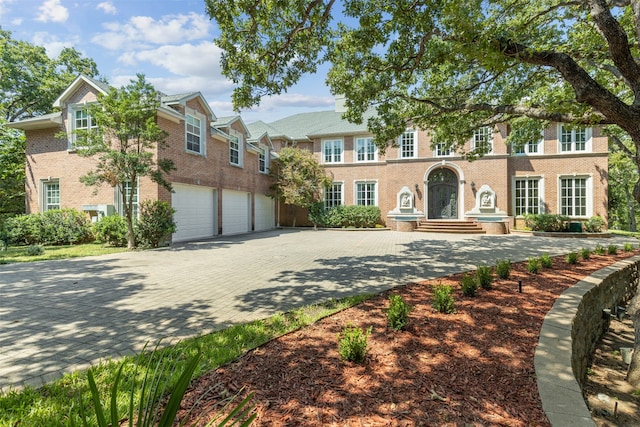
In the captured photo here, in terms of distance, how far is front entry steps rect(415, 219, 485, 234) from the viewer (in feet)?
59.0

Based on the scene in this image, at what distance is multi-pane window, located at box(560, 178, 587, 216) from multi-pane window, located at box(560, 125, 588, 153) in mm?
1831

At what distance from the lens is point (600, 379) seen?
14.6ft

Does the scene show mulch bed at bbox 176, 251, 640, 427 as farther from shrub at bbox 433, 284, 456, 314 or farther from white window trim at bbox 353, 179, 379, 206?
white window trim at bbox 353, 179, 379, 206

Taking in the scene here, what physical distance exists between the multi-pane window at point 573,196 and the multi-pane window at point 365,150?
11516 millimetres

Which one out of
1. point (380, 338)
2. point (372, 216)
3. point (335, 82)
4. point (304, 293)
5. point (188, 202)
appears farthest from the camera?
point (372, 216)

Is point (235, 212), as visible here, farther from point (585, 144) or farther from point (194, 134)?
point (585, 144)

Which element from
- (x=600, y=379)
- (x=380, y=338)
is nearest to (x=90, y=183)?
(x=380, y=338)

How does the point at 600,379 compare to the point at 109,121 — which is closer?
the point at 600,379

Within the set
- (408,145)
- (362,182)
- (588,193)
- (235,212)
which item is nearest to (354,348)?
(235,212)

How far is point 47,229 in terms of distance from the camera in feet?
42.6

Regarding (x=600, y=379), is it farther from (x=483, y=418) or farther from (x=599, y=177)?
(x=599, y=177)

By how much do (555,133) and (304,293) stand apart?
2023 centimetres

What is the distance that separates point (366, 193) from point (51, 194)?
1800cm

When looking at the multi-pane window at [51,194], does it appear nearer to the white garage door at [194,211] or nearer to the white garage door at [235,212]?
the white garage door at [194,211]
